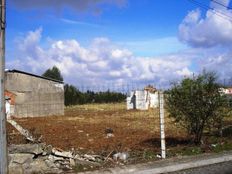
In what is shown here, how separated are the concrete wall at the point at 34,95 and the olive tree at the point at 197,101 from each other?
27.1 metres

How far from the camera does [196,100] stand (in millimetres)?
13859

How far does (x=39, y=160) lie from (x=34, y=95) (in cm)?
3249

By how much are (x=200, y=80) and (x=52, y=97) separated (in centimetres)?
3091

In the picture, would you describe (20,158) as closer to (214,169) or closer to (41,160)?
(41,160)

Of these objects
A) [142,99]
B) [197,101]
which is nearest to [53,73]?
[142,99]

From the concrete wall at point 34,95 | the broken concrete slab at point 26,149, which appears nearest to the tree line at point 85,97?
the concrete wall at point 34,95

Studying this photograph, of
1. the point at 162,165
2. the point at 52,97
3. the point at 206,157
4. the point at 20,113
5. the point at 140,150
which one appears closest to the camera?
the point at 162,165

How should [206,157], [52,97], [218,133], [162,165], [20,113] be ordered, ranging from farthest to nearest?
1. [52,97]
2. [20,113]
3. [218,133]
4. [206,157]
5. [162,165]

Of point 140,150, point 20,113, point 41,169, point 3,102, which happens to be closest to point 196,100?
point 140,150

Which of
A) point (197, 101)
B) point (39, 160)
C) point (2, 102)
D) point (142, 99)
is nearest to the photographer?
point (2, 102)

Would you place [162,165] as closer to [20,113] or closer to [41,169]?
[41,169]

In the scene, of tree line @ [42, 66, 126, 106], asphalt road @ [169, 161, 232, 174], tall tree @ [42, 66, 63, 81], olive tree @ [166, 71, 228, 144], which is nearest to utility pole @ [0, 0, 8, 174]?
asphalt road @ [169, 161, 232, 174]

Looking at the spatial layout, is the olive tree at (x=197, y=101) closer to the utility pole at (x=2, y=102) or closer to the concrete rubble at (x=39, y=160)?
the concrete rubble at (x=39, y=160)

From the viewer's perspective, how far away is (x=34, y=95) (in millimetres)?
41719
